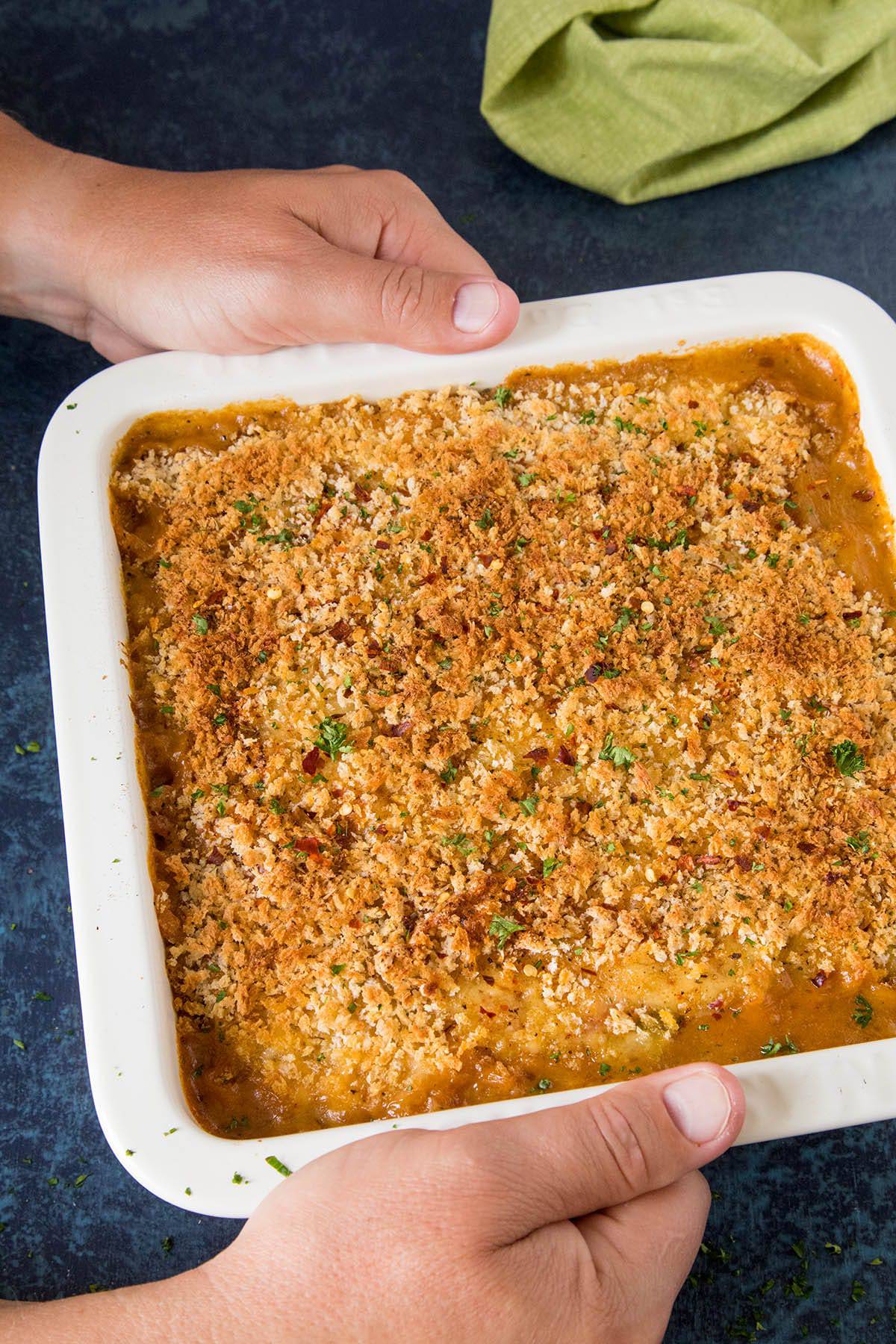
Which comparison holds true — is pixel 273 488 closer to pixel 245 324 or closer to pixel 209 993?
pixel 245 324

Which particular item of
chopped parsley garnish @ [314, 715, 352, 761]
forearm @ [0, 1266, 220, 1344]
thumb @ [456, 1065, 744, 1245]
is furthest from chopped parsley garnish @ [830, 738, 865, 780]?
forearm @ [0, 1266, 220, 1344]

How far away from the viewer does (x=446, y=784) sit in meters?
1.42

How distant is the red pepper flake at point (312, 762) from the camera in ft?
4.63

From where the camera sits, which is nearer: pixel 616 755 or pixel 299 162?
Result: pixel 616 755

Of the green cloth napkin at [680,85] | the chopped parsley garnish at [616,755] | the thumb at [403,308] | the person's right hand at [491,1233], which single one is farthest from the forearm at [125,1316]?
the green cloth napkin at [680,85]

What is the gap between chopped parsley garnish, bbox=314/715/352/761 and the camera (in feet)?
4.64

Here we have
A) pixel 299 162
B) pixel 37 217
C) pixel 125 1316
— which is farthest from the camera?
pixel 299 162

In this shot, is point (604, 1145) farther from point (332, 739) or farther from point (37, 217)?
point (37, 217)

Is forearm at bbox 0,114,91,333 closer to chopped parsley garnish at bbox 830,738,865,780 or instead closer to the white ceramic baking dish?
the white ceramic baking dish

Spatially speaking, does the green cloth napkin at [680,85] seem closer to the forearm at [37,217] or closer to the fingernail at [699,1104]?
the forearm at [37,217]

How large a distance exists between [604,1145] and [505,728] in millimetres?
519

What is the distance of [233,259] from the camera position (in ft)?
5.11

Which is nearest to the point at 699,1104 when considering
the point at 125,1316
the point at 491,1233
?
the point at 491,1233

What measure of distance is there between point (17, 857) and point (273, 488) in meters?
0.75
